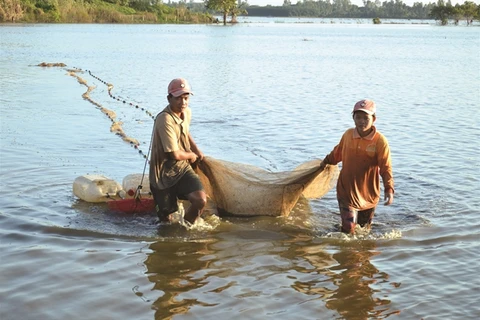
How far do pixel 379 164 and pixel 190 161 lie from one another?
6.00 feet

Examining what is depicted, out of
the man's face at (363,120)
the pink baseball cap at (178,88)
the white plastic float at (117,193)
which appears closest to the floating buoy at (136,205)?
the white plastic float at (117,193)

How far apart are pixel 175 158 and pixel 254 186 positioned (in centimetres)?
118

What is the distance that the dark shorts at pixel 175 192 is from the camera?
20.3 ft

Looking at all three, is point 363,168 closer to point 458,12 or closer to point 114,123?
point 114,123

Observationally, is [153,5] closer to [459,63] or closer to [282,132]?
[459,63]

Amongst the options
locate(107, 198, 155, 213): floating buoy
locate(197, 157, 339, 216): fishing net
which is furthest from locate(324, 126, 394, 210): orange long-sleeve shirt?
locate(107, 198, 155, 213): floating buoy

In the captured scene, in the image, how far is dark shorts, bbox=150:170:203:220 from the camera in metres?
6.20

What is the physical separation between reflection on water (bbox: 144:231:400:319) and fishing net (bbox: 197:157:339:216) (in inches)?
19.5

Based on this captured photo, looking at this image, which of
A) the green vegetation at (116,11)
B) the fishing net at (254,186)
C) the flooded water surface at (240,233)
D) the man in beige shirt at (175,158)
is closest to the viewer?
the flooded water surface at (240,233)

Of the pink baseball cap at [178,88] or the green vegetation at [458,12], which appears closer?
the pink baseball cap at [178,88]

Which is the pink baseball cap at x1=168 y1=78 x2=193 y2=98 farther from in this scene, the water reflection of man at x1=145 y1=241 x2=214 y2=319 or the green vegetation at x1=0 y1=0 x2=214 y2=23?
the green vegetation at x1=0 y1=0 x2=214 y2=23

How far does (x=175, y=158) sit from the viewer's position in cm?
602

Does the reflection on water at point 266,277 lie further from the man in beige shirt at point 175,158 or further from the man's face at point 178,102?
the man's face at point 178,102

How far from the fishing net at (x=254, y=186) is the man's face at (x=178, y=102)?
2.91 feet
